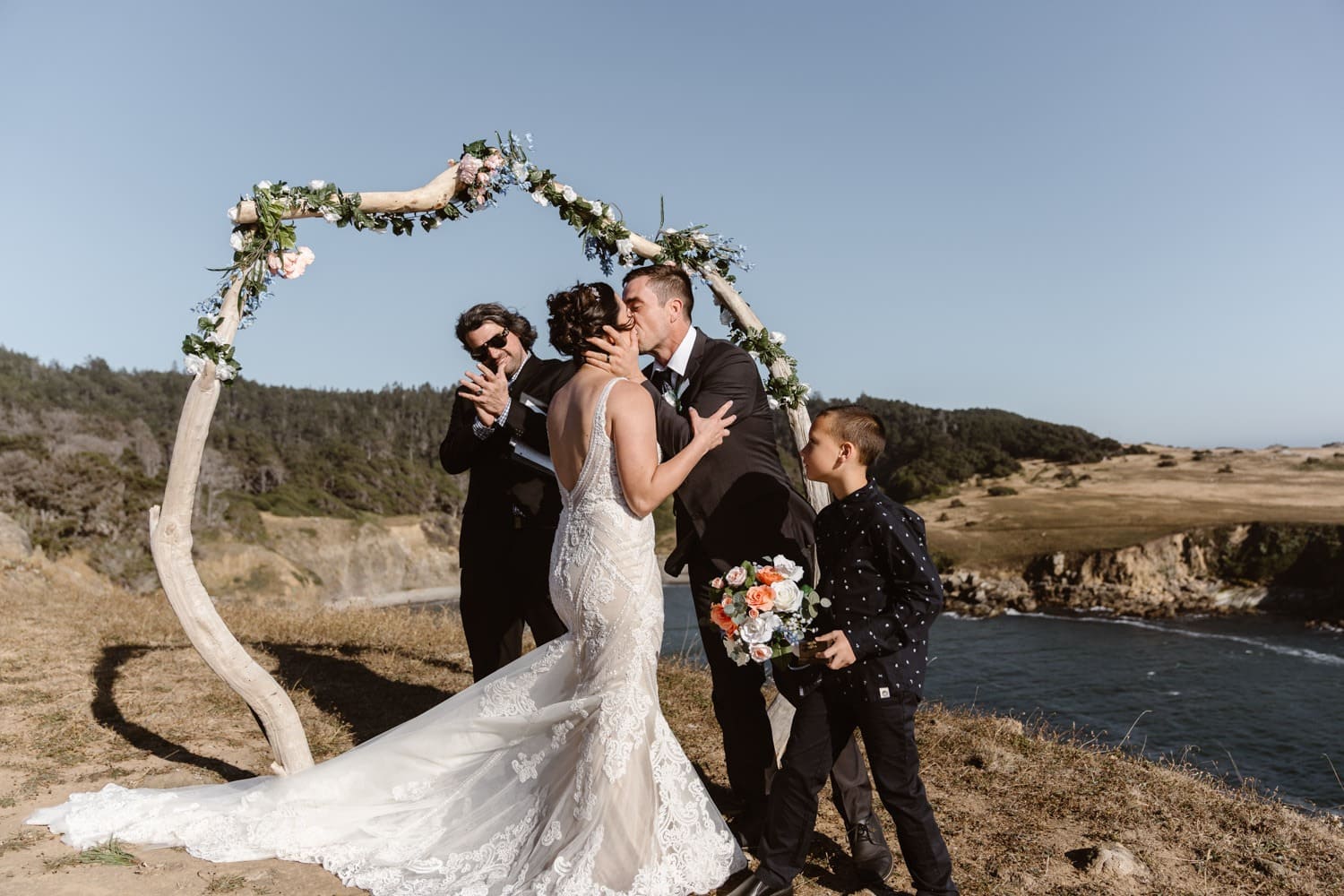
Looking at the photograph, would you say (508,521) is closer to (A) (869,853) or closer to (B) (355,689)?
(A) (869,853)

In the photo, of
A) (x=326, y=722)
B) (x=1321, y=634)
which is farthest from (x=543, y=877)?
(x=1321, y=634)

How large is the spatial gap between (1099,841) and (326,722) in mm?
5564

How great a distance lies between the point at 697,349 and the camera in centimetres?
481

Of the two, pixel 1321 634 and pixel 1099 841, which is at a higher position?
pixel 1099 841

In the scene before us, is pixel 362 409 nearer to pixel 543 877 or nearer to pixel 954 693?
pixel 954 693

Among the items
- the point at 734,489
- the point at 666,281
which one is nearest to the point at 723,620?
the point at 734,489

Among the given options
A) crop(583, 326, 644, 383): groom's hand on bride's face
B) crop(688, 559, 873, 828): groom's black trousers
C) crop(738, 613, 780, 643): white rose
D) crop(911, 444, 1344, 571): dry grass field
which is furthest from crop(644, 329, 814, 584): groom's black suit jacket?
crop(911, 444, 1344, 571): dry grass field

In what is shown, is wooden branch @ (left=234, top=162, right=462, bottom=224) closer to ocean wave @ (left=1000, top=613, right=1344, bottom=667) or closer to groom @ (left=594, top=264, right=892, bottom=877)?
groom @ (left=594, top=264, right=892, bottom=877)

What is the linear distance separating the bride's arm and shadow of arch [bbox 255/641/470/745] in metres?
4.01

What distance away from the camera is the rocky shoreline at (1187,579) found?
127 feet

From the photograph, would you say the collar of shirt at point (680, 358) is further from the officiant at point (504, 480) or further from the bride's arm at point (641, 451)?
the officiant at point (504, 480)

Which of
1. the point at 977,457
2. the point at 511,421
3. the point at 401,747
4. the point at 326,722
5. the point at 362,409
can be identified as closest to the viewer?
the point at 401,747

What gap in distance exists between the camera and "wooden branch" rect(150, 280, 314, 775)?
4.81m

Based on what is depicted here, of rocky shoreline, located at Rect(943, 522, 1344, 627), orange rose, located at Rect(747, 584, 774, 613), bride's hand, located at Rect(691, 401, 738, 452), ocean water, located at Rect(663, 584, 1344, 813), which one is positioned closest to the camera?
orange rose, located at Rect(747, 584, 774, 613)
